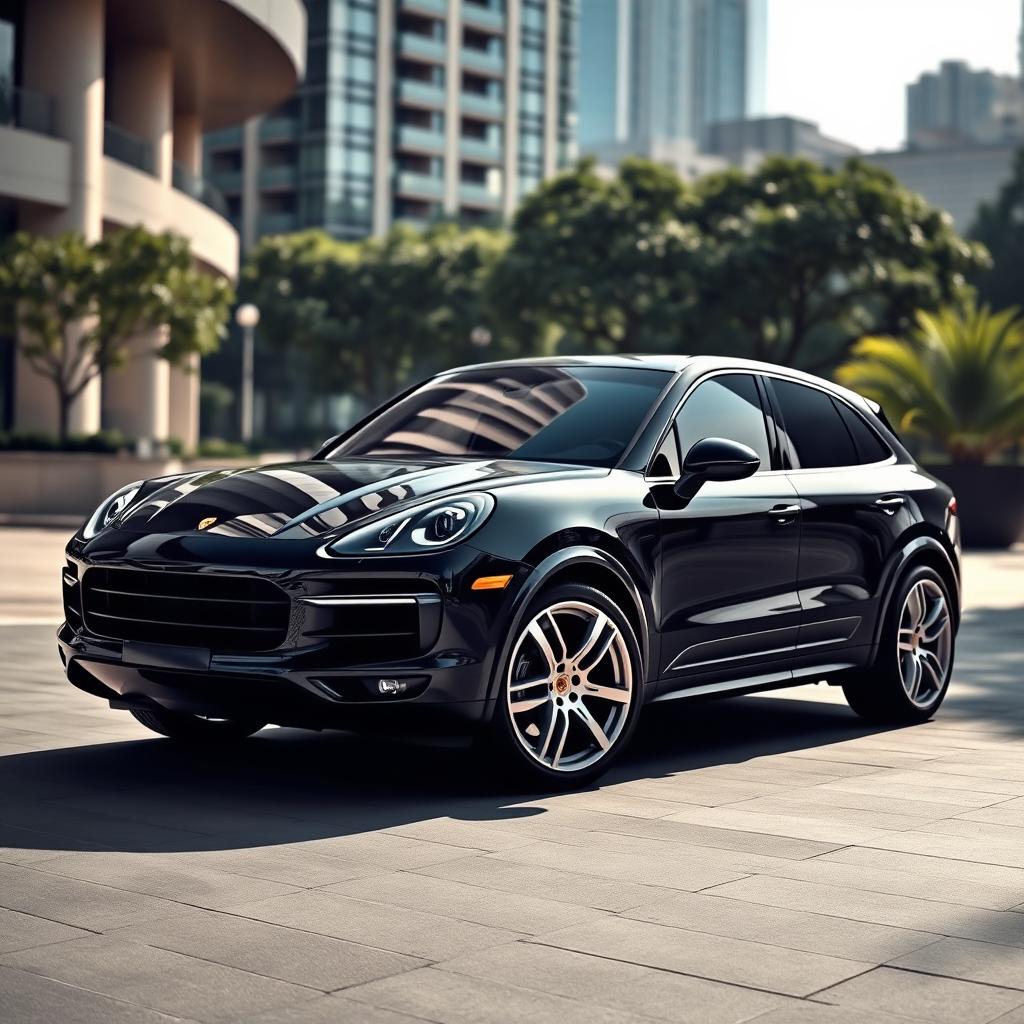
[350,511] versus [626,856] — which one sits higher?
Answer: [350,511]

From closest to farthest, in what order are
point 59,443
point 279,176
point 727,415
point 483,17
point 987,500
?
point 727,415
point 987,500
point 59,443
point 279,176
point 483,17

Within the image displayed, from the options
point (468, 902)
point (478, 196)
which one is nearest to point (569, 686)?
point (468, 902)

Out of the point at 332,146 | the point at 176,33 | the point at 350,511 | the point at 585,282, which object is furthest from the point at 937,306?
the point at 332,146

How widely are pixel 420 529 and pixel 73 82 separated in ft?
89.5

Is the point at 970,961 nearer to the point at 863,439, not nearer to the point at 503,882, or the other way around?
the point at 503,882

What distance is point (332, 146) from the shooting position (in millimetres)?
89812

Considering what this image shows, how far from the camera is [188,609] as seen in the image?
19.8ft

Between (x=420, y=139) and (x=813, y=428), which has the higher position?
(x=420, y=139)

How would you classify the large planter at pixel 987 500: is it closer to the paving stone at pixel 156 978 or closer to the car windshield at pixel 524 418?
the car windshield at pixel 524 418

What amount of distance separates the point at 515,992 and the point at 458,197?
314 feet

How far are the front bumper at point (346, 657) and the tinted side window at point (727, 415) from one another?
140 centimetres

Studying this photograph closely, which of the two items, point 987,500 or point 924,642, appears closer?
point 924,642

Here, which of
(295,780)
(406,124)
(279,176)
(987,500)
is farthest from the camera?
(406,124)

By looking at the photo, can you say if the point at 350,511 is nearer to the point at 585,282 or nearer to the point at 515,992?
the point at 515,992
